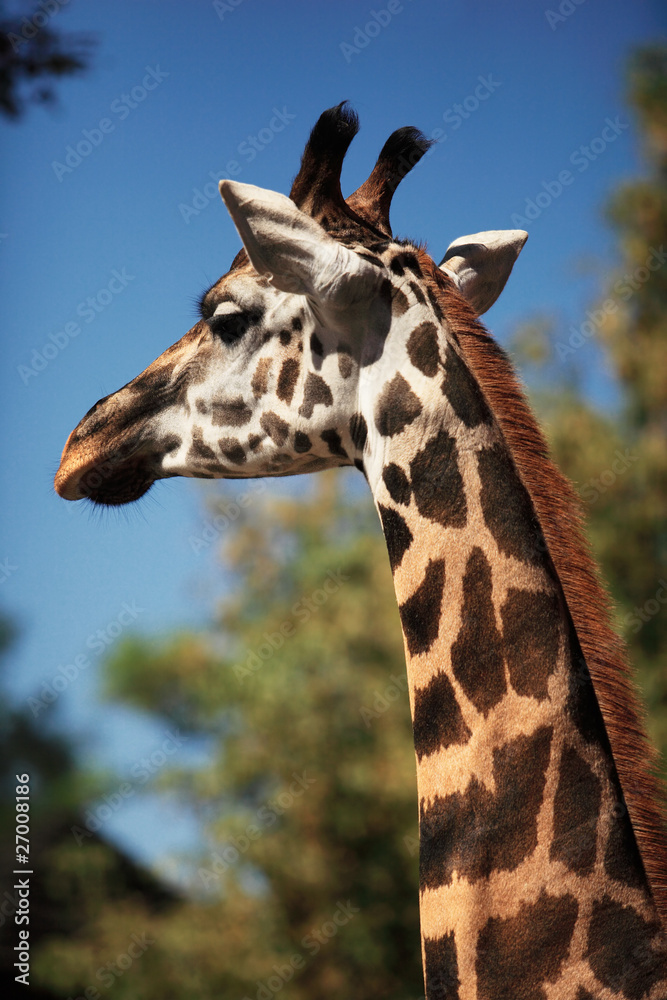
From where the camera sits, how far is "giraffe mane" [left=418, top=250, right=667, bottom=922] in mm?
2168

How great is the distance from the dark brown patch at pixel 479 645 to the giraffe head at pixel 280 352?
62cm

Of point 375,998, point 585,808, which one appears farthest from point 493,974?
point 375,998

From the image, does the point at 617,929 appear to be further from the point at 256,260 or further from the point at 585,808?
the point at 256,260

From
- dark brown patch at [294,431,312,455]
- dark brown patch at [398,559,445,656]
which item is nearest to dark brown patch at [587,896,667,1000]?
dark brown patch at [398,559,445,656]

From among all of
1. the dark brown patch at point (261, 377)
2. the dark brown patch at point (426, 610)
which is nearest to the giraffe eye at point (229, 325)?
the dark brown patch at point (261, 377)

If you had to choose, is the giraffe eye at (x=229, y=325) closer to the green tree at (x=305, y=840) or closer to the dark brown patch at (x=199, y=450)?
the dark brown patch at (x=199, y=450)

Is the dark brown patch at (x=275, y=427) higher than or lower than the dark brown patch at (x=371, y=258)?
lower

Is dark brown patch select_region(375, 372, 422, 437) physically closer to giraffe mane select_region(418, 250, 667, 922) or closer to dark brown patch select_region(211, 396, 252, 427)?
giraffe mane select_region(418, 250, 667, 922)

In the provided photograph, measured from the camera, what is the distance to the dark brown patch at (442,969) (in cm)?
212

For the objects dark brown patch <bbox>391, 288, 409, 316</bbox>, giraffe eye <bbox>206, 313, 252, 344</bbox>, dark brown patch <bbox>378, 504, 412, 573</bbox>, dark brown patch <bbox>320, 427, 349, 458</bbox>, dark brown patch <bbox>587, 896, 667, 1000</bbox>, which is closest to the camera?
dark brown patch <bbox>587, 896, 667, 1000</bbox>

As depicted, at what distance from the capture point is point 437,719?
2373 mm

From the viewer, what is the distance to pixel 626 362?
13.4 meters

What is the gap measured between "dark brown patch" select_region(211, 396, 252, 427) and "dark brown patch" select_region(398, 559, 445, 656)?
2.94 feet

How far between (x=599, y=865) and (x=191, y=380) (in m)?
1.96
